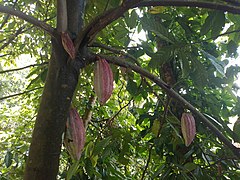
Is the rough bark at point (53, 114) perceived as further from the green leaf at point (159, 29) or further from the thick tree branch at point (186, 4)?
the green leaf at point (159, 29)

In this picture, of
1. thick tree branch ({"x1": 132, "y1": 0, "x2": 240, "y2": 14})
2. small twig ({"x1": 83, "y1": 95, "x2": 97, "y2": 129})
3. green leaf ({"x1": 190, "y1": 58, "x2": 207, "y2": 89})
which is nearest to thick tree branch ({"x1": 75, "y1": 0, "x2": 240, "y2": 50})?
thick tree branch ({"x1": 132, "y1": 0, "x2": 240, "y2": 14})

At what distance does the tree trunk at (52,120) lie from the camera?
53 cm

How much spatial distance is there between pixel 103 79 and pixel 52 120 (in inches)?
6.2

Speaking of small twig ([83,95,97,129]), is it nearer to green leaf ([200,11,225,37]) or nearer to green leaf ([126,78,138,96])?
green leaf ([126,78,138,96])

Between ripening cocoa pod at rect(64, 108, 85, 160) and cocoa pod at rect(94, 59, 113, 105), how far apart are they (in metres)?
0.07

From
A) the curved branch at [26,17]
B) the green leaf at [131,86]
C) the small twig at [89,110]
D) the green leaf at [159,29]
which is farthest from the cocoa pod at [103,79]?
the small twig at [89,110]

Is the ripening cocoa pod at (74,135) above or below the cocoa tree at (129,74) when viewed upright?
below

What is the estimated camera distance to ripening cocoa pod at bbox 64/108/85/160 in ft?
2.02

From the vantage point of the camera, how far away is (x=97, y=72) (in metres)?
0.63

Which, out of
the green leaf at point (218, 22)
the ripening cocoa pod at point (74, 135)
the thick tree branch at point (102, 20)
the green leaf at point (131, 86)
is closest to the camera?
the thick tree branch at point (102, 20)

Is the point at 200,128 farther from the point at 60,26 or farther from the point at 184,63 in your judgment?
the point at 60,26

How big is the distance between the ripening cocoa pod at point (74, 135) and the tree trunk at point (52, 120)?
0.06m

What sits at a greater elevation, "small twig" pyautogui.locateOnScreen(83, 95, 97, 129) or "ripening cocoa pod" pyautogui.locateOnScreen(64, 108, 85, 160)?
"small twig" pyautogui.locateOnScreen(83, 95, 97, 129)

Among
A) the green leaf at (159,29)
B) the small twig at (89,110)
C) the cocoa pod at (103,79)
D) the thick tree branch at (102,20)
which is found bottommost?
the cocoa pod at (103,79)
